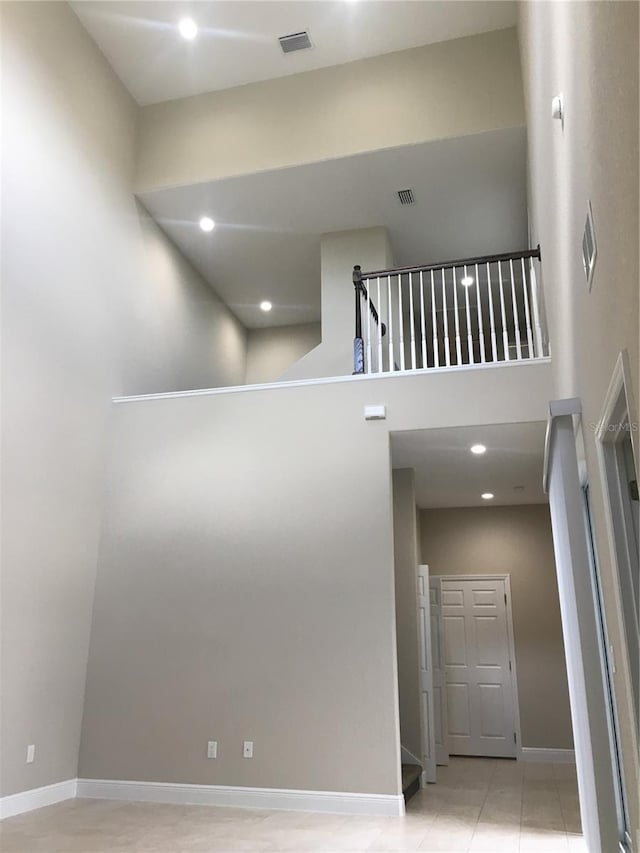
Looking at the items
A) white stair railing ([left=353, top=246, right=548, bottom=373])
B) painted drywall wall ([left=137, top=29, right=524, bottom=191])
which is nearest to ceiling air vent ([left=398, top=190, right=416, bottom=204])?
painted drywall wall ([left=137, top=29, right=524, bottom=191])

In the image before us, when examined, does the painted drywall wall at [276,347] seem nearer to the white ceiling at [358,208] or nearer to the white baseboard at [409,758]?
the white ceiling at [358,208]

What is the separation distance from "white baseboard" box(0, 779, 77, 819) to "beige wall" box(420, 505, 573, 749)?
491 centimetres

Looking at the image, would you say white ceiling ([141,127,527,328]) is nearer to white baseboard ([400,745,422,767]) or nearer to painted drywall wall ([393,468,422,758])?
painted drywall wall ([393,468,422,758])

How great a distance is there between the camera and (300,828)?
4363 millimetres

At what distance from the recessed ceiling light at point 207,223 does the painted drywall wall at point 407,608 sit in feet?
11.5

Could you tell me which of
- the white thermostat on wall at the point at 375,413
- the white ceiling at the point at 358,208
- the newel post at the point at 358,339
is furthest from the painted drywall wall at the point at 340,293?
the white thermostat on wall at the point at 375,413

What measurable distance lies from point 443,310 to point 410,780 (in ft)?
14.4

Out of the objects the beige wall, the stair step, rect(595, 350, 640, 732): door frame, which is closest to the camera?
rect(595, 350, 640, 732): door frame

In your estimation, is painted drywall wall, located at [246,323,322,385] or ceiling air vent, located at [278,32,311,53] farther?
painted drywall wall, located at [246,323,322,385]

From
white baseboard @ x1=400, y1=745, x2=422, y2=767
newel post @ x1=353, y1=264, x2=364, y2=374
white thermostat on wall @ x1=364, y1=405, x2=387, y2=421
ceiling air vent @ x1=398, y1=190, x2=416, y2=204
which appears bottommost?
white baseboard @ x1=400, y1=745, x2=422, y2=767

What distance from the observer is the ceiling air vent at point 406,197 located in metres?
7.06

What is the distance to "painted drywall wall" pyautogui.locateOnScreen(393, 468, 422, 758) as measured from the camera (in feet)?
20.6

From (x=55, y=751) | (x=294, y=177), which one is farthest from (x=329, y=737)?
(x=294, y=177)

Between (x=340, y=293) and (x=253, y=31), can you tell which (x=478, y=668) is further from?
(x=253, y=31)
